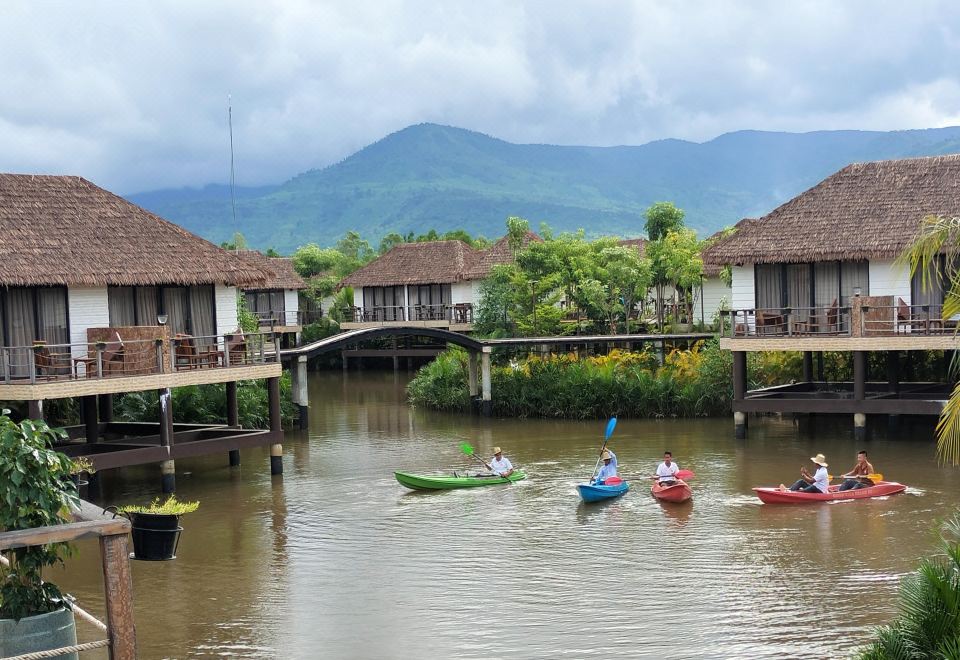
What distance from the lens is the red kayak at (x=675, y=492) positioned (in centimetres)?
2291

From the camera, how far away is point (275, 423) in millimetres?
27188

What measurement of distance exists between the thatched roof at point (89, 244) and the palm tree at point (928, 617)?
1931 cm

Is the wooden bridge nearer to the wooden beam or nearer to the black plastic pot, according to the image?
the black plastic pot

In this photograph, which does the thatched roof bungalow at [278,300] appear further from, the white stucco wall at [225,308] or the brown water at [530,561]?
the brown water at [530,561]

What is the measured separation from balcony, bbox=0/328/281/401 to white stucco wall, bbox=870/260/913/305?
15.4 metres

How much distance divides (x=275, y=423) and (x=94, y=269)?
5445 millimetres

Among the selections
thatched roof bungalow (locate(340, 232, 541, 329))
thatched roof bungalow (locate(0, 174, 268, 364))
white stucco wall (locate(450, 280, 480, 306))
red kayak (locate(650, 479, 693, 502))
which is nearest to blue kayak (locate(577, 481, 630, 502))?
red kayak (locate(650, 479, 693, 502))

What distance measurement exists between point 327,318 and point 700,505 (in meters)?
44.4

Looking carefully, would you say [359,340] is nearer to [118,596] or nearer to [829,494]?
[829,494]

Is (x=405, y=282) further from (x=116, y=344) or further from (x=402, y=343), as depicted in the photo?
(x=116, y=344)

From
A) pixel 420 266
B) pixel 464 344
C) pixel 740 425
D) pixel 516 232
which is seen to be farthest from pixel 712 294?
pixel 740 425

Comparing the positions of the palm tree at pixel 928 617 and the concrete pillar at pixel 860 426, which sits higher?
the palm tree at pixel 928 617

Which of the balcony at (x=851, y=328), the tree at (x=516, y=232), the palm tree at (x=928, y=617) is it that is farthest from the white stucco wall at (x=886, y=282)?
the tree at (x=516, y=232)

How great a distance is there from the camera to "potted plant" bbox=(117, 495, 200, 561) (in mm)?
17562
